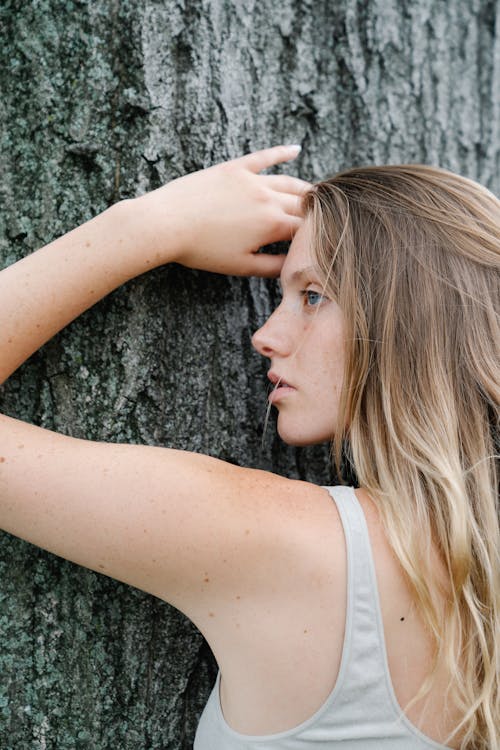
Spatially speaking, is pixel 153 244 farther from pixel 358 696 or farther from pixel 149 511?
pixel 358 696

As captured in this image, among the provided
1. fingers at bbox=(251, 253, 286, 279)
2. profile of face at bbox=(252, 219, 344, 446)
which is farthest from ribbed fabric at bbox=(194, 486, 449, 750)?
fingers at bbox=(251, 253, 286, 279)

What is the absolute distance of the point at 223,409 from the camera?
2107 mm

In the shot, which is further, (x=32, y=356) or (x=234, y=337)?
(x=234, y=337)

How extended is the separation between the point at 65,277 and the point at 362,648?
1107 millimetres

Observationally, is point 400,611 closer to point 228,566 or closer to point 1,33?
point 228,566

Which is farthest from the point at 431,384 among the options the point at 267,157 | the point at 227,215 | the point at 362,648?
the point at 267,157

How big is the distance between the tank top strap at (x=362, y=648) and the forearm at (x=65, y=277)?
868 millimetres

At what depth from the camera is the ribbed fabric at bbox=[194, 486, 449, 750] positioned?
147 centimetres

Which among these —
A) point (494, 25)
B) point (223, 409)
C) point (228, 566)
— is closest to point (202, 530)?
point (228, 566)

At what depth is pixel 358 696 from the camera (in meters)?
1.49

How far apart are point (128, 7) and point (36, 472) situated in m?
1.35

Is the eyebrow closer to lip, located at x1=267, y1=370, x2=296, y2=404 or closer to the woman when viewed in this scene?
the woman

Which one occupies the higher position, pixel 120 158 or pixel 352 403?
pixel 120 158

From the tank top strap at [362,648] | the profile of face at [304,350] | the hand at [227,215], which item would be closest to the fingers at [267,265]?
the hand at [227,215]
